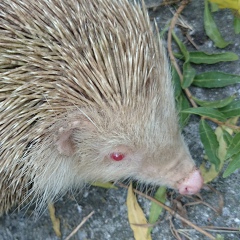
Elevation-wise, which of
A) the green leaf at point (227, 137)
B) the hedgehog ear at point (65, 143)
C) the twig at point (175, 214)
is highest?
the hedgehog ear at point (65, 143)

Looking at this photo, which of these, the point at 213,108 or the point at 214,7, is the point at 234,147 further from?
the point at 214,7

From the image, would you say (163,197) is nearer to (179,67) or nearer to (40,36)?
(179,67)

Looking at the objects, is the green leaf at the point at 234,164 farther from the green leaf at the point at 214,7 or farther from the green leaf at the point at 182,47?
the green leaf at the point at 214,7

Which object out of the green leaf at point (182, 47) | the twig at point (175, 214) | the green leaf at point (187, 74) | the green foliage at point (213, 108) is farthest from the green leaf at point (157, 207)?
the green leaf at point (182, 47)

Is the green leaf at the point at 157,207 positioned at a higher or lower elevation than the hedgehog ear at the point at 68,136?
lower

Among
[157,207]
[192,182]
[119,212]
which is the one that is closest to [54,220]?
[119,212]

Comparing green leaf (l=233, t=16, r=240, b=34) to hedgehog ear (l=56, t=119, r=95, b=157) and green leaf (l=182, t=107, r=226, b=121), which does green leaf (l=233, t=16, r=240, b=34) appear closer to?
green leaf (l=182, t=107, r=226, b=121)

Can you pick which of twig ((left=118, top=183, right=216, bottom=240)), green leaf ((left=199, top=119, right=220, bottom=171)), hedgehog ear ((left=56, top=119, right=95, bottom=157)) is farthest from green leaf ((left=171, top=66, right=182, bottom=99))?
hedgehog ear ((left=56, top=119, right=95, bottom=157))
